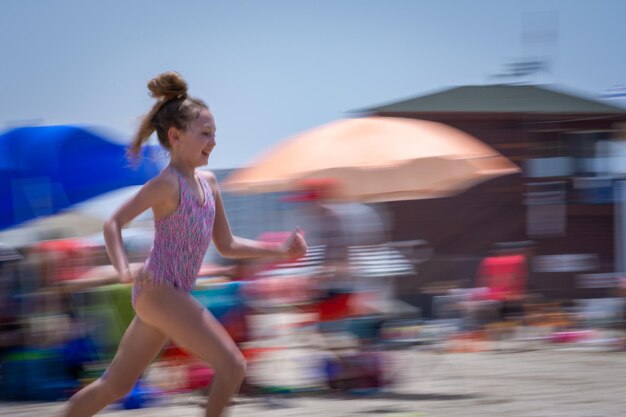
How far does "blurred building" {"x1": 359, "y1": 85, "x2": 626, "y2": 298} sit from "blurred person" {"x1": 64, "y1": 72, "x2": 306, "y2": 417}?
15629mm

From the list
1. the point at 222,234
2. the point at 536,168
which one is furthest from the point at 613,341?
the point at 536,168

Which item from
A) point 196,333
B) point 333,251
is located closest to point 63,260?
point 333,251

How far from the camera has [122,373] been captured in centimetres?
392

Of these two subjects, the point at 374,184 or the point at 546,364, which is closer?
the point at 374,184

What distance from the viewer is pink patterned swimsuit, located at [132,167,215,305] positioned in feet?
13.1

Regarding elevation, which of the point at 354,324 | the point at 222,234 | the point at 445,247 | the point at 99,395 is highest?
the point at 222,234

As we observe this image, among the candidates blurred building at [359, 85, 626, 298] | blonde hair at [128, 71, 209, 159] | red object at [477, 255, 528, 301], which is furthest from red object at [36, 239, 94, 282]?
blurred building at [359, 85, 626, 298]

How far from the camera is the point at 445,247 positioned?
2008cm

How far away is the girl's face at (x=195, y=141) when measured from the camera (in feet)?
13.4

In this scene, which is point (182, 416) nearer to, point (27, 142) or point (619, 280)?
point (27, 142)

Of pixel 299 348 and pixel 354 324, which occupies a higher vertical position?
pixel 354 324

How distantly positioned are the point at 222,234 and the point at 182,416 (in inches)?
100

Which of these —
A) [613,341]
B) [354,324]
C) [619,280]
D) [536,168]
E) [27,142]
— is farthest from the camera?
[536,168]

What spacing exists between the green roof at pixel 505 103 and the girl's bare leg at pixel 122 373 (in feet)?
53.5
